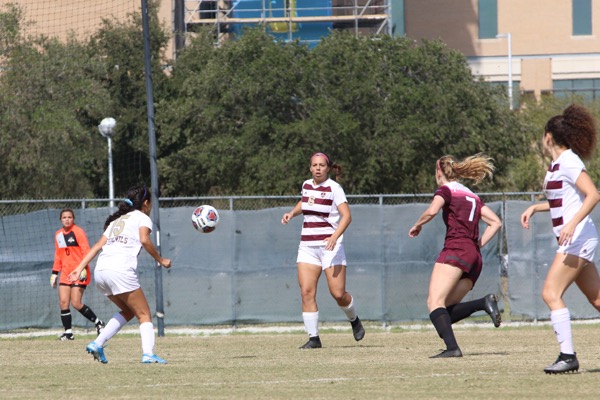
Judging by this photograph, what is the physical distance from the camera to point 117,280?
34.5 feet

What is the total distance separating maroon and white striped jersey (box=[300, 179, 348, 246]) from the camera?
12703 mm

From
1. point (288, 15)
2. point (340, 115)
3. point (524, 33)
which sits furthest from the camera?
point (524, 33)

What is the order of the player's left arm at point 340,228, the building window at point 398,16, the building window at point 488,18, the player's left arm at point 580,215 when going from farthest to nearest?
the building window at point 488,18
the building window at point 398,16
the player's left arm at point 340,228
the player's left arm at point 580,215

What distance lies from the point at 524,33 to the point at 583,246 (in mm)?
55246

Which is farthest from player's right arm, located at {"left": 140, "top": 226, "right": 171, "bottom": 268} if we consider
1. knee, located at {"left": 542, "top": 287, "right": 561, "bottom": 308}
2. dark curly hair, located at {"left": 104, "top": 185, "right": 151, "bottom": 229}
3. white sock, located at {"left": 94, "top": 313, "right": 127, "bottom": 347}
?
knee, located at {"left": 542, "top": 287, "right": 561, "bottom": 308}

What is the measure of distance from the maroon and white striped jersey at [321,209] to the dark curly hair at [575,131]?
4.05 metres

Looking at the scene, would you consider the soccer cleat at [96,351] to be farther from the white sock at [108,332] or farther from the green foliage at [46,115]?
the green foliage at [46,115]

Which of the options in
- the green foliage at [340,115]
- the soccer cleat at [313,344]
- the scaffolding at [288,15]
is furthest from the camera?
the scaffolding at [288,15]

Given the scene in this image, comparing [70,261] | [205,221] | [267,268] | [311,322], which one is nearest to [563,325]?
[311,322]

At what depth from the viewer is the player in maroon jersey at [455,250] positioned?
1034 cm

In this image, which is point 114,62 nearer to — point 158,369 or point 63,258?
point 63,258

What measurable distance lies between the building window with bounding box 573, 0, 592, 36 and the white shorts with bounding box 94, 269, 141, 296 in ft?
182

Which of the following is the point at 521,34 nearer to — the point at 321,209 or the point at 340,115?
the point at 340,115

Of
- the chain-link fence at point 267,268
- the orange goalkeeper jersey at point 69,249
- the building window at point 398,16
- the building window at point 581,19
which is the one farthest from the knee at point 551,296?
the building window at point 581,19
